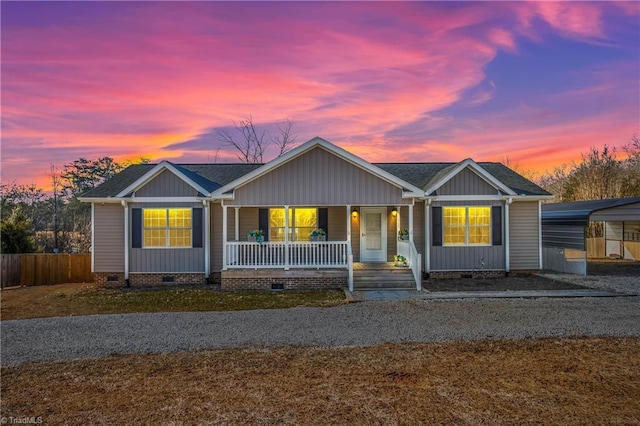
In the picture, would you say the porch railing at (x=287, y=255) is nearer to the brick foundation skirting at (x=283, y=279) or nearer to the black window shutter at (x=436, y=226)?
the brick foundation skirting at (x=283, y=279)

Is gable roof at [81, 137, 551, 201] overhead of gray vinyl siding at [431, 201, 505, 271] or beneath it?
overhead

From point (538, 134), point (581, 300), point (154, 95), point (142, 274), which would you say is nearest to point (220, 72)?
point (154, 95)

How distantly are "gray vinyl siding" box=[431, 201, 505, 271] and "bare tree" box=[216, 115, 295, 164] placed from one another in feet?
67.9

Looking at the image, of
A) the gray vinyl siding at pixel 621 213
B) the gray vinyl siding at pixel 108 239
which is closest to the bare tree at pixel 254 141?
the gray vinyl siding at pixel 108 239

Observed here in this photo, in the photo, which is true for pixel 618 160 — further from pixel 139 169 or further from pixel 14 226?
pixel 14 226

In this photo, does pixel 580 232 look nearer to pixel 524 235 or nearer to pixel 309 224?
pixel 524 235

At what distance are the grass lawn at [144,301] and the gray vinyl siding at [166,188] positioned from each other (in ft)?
11.6

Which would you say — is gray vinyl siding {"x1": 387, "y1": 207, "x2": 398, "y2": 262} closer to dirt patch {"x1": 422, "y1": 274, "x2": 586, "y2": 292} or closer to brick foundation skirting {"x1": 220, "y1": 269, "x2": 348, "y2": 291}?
dirt patch {"x1": 422, "y1": 274, "x2": 586, "y2": 292}

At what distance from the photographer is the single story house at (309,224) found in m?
13.1

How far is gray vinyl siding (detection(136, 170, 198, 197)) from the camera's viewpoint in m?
14.0

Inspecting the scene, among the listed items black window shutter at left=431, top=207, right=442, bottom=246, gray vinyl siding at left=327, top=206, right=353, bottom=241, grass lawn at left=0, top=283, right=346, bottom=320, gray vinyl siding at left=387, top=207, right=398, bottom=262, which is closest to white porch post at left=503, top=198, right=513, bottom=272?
black window shutter at left=431, top=207, right=442, bottom=246

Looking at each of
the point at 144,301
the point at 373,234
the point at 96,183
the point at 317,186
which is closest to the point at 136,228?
the point at 144,301

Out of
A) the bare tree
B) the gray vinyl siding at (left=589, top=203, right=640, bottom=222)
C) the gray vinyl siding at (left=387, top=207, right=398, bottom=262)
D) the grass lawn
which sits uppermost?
the bare tree

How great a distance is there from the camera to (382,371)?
17.6ft
